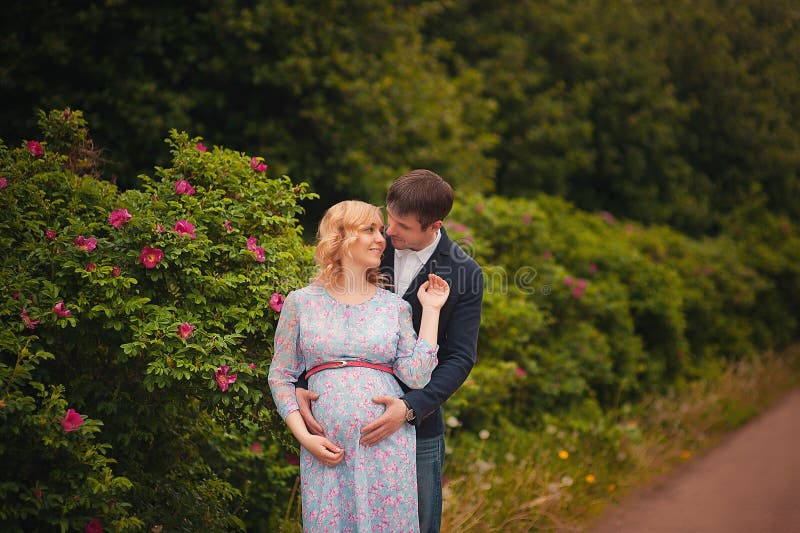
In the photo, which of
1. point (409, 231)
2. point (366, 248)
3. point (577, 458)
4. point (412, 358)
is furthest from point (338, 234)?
point (577, 458)

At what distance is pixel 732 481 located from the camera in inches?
250

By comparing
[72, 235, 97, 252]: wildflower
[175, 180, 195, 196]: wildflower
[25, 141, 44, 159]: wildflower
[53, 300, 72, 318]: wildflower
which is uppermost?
[25, 141, 44, 159]: wildflower

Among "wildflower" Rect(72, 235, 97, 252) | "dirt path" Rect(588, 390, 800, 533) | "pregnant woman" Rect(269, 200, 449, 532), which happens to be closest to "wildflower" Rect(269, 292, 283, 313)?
"pregnant woman" Rect(269, 200, 449, 532)

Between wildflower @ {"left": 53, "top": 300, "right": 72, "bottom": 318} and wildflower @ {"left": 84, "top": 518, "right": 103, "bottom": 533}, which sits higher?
wildflower @ {"left": 53, "top": 300, "right": 72, "bottom": 318}

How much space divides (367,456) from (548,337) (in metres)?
4.20

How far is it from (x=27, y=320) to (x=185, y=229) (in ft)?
2.32

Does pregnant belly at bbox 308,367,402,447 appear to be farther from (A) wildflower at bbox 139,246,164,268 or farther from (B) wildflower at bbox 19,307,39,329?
(B) wildflower at bbox 19,307,39,329

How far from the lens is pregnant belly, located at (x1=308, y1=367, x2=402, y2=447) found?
2.77 metres

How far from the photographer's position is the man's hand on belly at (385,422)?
2.75 m

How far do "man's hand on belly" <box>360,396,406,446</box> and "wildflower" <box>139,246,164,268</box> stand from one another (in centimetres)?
113

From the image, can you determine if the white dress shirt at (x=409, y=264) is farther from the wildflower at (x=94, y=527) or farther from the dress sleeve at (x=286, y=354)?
the wildflower at (x=94, y=527)

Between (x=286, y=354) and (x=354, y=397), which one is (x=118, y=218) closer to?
(x=286, y=354)

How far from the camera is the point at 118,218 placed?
3.24m

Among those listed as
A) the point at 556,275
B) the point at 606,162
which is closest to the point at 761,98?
the point at 606,162
